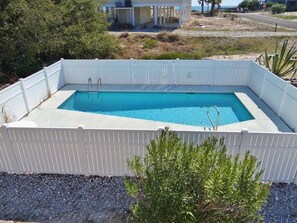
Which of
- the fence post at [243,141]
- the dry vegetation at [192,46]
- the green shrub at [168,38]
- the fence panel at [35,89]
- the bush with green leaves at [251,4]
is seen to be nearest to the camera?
the fence post at [243,141]

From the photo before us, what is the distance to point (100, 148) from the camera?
535cm

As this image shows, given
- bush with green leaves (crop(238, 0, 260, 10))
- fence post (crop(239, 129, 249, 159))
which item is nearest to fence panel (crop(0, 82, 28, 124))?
fence post (crop(239, 129, 249, 159))

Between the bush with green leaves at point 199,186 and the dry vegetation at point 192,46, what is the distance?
1429cm

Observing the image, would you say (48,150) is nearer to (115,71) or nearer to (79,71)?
(115,71)

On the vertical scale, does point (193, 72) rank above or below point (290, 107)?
above

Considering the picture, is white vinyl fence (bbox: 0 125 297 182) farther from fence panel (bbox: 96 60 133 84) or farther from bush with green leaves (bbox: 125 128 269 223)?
fence panel (bbox: 96 60 133 84)

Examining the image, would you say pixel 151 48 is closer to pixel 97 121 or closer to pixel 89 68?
pixel 89 68

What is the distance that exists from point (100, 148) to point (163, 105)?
666 cm

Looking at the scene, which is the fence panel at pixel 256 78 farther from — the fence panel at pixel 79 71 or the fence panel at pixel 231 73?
the fence panel at pixel 79 71

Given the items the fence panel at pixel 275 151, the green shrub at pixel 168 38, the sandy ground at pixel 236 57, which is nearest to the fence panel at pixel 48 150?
the fence panel at pixel 275 151

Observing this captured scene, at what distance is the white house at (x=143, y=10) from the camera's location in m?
31.5

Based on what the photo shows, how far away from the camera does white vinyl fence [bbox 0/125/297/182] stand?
201 inches

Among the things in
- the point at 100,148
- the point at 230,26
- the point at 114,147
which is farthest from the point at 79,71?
the point at 230,26

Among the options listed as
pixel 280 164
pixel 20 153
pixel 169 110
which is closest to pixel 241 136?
pixel 280 164
